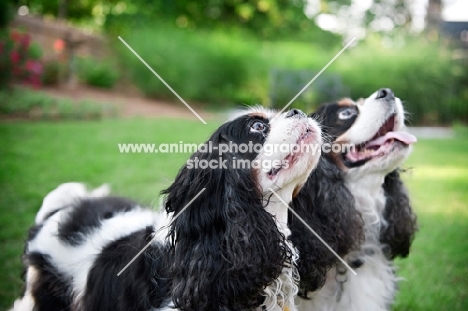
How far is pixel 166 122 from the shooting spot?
457 inches

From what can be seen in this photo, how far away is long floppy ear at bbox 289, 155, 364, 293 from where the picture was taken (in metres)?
A: 2.73

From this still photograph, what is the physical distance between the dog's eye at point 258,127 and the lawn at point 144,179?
0.75 meters

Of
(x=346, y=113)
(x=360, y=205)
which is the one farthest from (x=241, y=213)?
(x=346, y=113)

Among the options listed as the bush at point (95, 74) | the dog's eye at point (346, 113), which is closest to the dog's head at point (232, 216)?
the dog's eye at point (346, 113)

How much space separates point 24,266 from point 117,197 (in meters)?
0.67

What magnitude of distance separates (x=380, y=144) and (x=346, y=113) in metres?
0.31

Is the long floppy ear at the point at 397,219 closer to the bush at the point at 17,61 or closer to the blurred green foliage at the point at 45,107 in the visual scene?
the blurred green foliage at the point at 45,107

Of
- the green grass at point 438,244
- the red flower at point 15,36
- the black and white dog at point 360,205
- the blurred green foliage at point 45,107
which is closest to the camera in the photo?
the black and white dog at point 360,205

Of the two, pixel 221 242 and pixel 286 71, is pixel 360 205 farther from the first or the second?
pixel 286 71

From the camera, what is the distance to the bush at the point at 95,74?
15.5 metres

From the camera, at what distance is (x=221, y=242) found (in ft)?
7.47

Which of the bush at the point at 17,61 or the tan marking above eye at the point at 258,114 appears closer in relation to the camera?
the tan marking above eye at the point at 258,114

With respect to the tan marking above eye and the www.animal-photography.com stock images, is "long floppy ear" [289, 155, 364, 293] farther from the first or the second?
the tan marking above eye

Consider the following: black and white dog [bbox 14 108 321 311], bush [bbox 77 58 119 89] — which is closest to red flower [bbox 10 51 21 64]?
bush [bbox 77 58 119 89]
